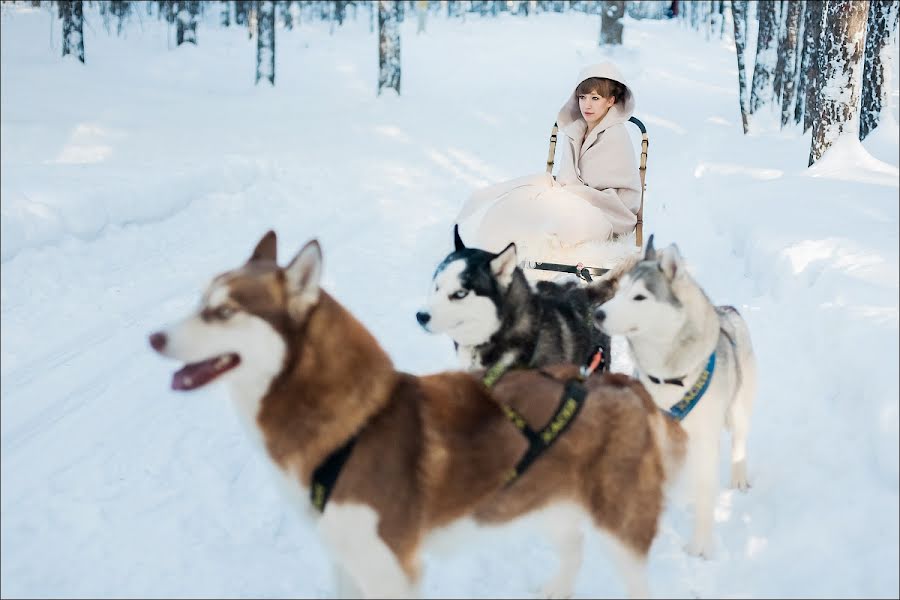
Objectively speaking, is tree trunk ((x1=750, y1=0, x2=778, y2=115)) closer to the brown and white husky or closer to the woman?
the woman

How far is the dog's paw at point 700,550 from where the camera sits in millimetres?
3301

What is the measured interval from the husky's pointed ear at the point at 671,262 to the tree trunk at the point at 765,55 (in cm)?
1634

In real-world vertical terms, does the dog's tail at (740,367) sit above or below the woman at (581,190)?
below

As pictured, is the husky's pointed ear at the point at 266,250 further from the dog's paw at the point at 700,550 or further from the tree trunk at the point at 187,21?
the tree trunk at the point at 187,21

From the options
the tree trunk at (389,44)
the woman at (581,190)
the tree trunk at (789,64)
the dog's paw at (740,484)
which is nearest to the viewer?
the dog's paw at (740,484)

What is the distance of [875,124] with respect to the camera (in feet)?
34.2

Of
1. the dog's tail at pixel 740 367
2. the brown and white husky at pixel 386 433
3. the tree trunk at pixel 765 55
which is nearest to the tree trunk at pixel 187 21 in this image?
the tree trunk at pixel 765 55

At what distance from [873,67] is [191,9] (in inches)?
855

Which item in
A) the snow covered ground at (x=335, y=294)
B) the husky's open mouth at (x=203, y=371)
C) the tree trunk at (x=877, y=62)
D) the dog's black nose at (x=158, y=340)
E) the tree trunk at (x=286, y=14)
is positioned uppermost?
the tree trunk at (x=286, y=14)

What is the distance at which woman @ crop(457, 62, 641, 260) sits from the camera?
488 cm

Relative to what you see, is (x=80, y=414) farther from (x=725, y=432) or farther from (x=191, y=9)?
(x=191, y=9)

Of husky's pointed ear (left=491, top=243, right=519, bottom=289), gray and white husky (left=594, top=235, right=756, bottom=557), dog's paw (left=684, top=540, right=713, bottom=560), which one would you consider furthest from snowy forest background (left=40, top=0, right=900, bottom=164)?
dog's paw (left=684, top=540, right=713, bottom=560)

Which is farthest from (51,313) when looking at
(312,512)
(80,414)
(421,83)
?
(421,83)

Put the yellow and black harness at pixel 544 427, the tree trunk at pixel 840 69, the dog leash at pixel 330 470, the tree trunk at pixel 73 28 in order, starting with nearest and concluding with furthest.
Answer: the dog leash at pixel 330 470 < the yellow and black harness at pixel 544 427 < the tree trunk at pixel 840 69 < the tree trunk at pixel 73 28
